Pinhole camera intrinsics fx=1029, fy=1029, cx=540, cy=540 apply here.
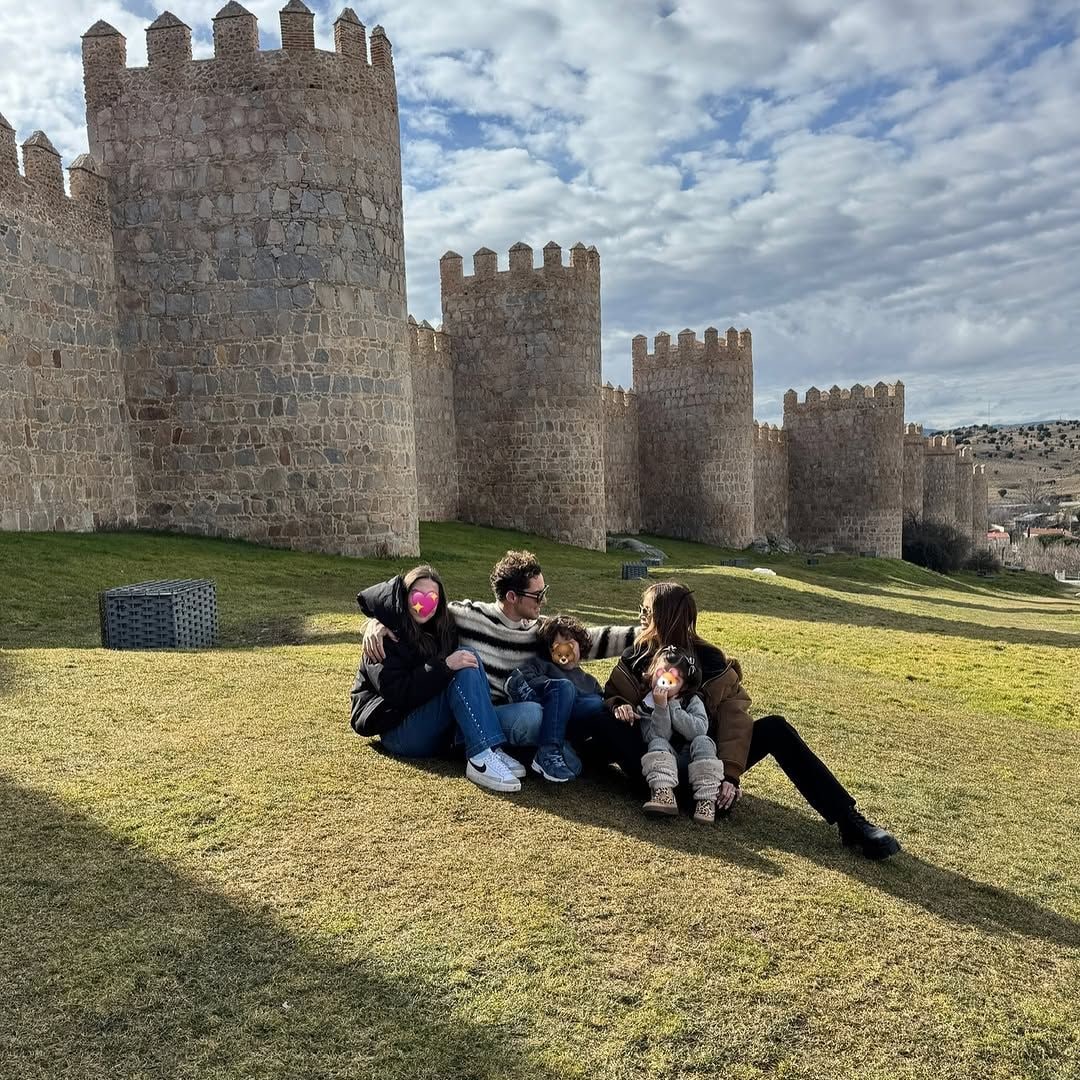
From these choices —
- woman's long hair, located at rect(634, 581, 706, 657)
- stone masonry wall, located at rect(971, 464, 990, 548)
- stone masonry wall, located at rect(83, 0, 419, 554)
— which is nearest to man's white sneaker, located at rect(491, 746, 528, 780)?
woman's long hair, located at rect(634, 581, 706, 657)

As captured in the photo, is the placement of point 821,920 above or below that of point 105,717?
below

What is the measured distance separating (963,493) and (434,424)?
3287 cm

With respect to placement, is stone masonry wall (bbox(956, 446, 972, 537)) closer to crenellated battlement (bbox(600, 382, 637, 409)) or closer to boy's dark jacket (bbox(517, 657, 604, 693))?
crenellated battlement (bbox(600, 382, 637, 409))

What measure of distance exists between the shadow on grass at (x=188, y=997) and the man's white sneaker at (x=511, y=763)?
55.0 inches

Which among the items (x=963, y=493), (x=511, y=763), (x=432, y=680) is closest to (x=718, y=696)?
(x=511, y=763)

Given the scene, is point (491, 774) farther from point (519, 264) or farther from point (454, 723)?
point (519, 264)

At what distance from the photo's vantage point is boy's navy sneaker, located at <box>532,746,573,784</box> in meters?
5.34

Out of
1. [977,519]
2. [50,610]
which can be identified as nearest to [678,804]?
[50,610]

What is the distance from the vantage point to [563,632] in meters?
5.62

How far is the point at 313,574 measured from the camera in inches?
589

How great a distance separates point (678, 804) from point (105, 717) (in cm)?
342

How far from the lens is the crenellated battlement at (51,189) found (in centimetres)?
1451

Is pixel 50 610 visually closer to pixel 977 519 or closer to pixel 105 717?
pixel 105 717

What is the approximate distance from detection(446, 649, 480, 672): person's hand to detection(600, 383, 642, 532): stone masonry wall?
2847cm
